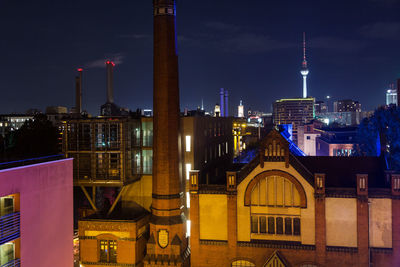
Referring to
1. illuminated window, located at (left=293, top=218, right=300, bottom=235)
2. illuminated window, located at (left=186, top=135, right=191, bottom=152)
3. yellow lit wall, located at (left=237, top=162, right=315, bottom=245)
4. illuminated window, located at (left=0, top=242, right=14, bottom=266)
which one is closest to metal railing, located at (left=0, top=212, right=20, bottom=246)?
illuminated window, located at (left=0, top=242, right=14, bottom=266)

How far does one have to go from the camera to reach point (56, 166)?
929 inches

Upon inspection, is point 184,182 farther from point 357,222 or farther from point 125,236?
point 357,222

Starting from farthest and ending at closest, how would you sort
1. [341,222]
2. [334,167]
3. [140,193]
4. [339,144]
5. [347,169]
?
[339,144] → [140,193] → [334,167] → [347,169] → [341,222]

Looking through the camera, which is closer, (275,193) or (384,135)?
(275,193)

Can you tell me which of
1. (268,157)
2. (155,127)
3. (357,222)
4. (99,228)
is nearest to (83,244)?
(99,228)

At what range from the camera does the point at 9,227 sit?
750 inches

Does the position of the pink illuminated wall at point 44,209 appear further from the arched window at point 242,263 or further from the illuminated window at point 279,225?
the illuminated window at point 279,225

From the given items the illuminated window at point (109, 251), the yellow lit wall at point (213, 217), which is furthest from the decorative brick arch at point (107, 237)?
the yellow lit wall at point (213, 217)

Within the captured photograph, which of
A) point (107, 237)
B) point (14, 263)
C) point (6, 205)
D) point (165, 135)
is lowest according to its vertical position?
point (107, 237)

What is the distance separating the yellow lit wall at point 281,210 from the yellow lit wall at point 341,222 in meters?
1.19

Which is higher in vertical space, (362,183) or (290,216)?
(362,183)

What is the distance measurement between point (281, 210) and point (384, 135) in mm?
25523

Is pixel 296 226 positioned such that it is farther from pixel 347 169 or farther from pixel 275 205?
pixel 347 169

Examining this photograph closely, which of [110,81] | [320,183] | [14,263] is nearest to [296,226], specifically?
[320,183]
